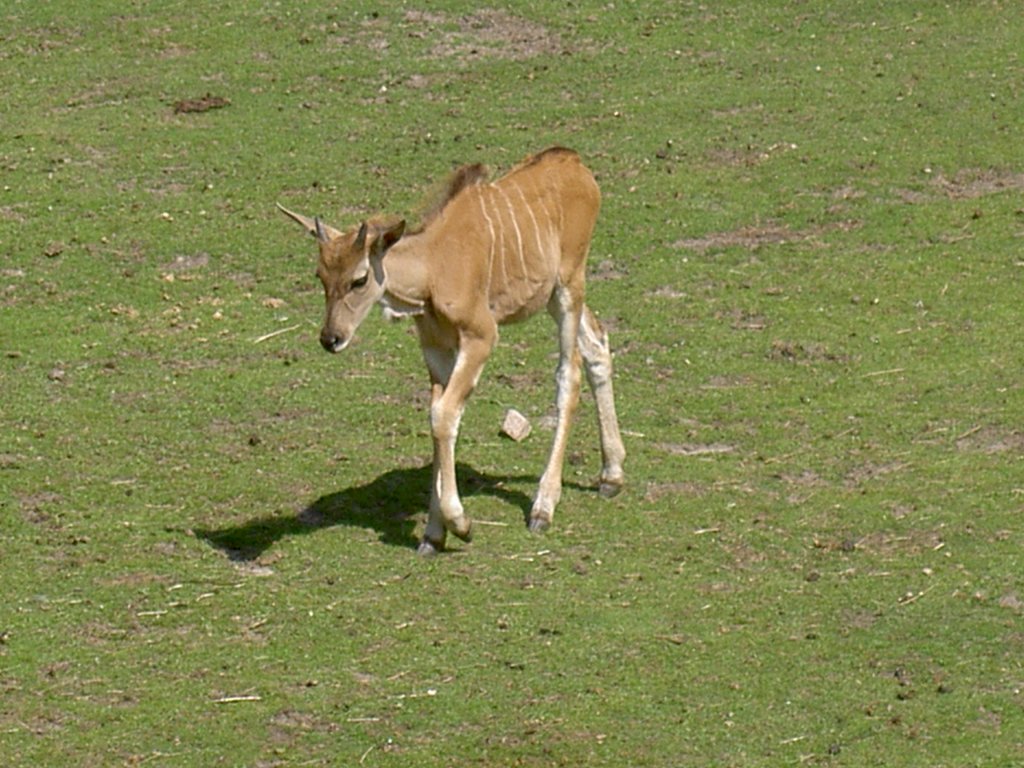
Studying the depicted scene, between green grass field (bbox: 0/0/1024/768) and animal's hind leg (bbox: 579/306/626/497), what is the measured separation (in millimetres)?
116

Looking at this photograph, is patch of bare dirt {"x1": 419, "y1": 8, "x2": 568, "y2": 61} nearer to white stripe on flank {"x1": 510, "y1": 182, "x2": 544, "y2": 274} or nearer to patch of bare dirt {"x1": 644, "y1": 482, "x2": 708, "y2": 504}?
white stripe on flank {"x1": 510, "y1": 182, "x2": 544, "y2": 274}

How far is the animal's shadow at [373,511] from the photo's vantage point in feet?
34.2

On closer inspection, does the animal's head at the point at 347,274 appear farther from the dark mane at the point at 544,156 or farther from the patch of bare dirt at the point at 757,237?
the patch of bare dirt at the point at 757,237

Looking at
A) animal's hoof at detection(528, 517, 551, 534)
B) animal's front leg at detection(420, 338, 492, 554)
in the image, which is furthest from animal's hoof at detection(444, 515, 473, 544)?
animal's hoof at detection(528, 517, 551, 534)

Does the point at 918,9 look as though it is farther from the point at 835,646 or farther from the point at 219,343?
the point at 835,646

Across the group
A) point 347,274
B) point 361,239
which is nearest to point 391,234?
point 361,239

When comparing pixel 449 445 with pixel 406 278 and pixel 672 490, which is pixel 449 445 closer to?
pixel 406 278

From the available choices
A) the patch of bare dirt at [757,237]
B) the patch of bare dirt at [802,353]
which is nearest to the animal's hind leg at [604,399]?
the patch of bare dirt at [802,353]

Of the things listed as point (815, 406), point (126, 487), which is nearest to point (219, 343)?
point (126, 487)

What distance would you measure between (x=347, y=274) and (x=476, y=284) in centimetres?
84

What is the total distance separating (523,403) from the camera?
12508mm

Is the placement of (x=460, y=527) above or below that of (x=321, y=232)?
below

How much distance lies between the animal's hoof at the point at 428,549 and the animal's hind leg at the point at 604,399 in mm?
1278

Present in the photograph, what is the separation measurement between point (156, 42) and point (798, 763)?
39.9 ft
